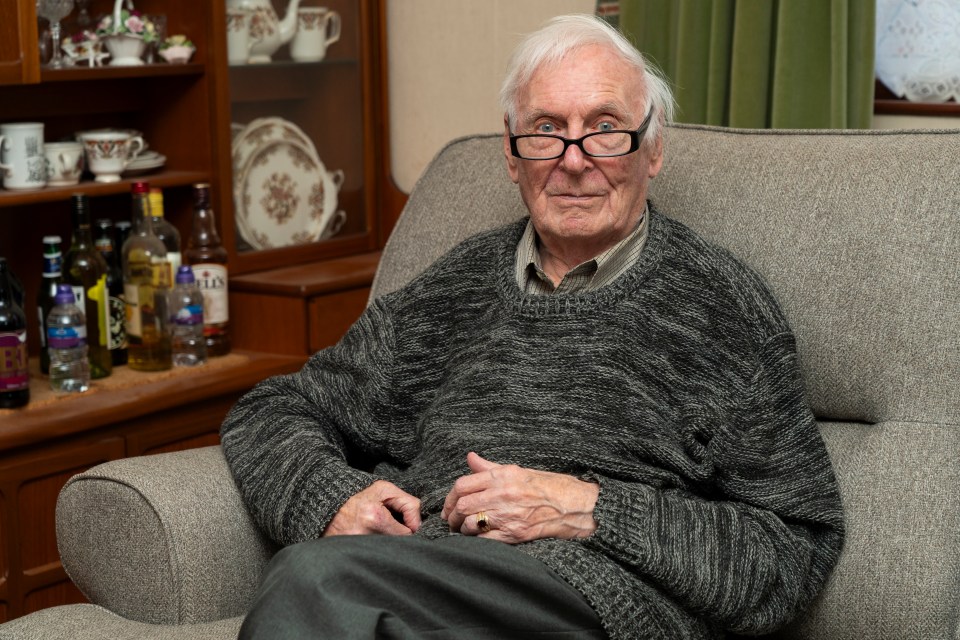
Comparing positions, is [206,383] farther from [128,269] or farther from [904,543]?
[904,543]

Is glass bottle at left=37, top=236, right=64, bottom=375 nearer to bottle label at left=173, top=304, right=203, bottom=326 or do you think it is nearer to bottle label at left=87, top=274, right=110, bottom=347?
bottle label at left=87, top=274, right=110, bottom=347

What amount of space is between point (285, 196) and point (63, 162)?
0.59 metres

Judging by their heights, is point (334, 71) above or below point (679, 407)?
above

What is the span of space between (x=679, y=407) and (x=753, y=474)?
4.8 inches

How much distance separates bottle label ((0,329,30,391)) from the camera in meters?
2.12

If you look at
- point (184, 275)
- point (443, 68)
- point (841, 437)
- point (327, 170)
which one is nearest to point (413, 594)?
point (841, 437)

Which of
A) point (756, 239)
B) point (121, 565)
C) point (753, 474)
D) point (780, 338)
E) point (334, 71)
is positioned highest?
point (334, 71)

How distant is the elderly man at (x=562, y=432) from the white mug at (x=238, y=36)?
3.80 feet

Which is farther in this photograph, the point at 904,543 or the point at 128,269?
the point at 128,269

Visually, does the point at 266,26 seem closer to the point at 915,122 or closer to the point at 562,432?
the point at 915,122

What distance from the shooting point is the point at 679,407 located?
4.83 feet

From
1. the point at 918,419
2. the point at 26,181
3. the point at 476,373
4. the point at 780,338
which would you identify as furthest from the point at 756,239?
the point at 26,181

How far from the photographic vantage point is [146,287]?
2.40 meters

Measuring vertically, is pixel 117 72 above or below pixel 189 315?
above
